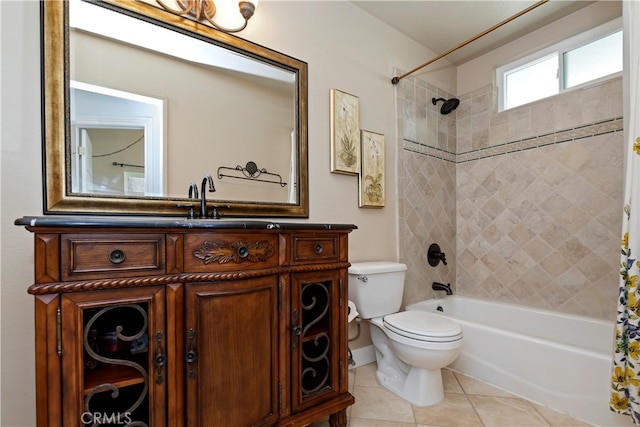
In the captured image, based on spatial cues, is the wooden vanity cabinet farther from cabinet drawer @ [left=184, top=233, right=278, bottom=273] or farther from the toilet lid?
the toilet lid

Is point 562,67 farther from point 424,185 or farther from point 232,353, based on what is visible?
point 232,353

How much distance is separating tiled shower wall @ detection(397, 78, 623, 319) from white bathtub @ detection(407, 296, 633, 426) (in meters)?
0.14

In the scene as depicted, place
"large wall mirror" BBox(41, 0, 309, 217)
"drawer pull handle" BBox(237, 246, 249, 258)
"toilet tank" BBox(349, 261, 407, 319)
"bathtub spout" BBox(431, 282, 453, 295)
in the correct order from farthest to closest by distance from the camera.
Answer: "bathtub spout" BBox(431, 282, 453, 295), "toilet tank" BBox(349, 261, 407, 319), "large wall mirror" BBox(41, 0, 309, 217), "drawer pull handle" BBox(237, 246, 249, 258)

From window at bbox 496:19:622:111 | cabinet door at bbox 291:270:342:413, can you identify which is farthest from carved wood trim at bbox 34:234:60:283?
window at bbox 496:19:622:111

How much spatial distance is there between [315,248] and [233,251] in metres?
0.37

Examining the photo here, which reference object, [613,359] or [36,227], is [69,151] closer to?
[36,227]

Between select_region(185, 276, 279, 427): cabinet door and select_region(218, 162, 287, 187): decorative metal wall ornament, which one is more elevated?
select_region(218, 162, 287, 187): decorative metal wall ornament

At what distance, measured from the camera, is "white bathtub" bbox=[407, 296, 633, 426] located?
57.8 inches

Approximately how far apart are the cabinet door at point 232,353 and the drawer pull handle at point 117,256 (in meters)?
0.20

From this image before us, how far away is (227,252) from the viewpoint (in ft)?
3.30

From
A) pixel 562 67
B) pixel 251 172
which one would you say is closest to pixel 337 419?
pixel 251 172

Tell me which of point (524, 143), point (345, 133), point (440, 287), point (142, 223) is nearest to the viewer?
point (142, 223)

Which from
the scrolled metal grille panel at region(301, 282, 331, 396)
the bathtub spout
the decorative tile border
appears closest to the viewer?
the scrolled metal grille panel at region(301, 282, 331, 396)

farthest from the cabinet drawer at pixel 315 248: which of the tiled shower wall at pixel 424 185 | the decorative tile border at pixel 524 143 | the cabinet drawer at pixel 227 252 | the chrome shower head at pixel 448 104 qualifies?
the chrome shower head at pixel 448 104
